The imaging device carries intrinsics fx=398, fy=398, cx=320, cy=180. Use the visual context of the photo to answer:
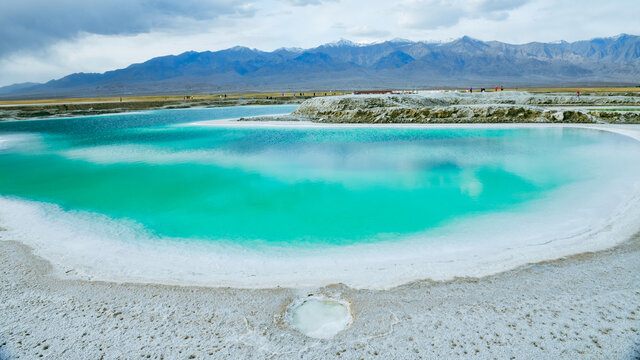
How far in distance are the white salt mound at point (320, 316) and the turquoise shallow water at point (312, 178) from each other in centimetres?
267

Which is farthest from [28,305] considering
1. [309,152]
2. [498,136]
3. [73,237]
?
[498,136]

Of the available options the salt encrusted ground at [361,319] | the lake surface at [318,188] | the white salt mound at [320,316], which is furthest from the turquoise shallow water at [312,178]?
the salt encrusted ground at [361,319]

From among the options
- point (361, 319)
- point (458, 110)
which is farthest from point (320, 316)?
point (458, 110)

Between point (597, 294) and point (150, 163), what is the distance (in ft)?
63.2

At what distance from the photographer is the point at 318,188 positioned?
14055 mm

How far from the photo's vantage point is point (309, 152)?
2184 centimetres

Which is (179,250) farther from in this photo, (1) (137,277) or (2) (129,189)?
(2) (129,189)

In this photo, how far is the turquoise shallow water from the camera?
34.1ft

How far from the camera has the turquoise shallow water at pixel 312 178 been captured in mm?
10391

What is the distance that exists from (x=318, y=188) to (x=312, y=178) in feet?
5.22

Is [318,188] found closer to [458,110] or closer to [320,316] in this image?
[320,316]

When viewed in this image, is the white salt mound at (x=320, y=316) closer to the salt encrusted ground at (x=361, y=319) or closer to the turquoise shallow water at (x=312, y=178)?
the salt encrusted ground at (x=361, y=319)

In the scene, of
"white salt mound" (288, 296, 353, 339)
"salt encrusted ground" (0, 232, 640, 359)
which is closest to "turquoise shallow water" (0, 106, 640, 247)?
"white salt mound" (288, 296, 353, 339)

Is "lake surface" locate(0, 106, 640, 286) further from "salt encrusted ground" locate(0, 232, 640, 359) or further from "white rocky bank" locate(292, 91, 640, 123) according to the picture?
"white rocky bank" locate(292, 91, 640, 123)
